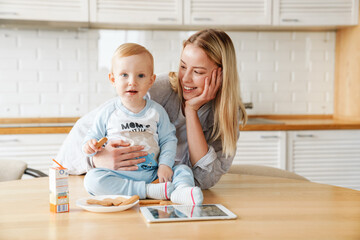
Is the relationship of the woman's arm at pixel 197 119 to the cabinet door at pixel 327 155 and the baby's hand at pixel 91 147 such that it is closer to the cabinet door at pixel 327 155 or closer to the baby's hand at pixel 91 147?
the baby's hand at pixel 91 147

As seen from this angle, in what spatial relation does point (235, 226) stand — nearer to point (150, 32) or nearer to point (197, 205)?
point (197, 205)

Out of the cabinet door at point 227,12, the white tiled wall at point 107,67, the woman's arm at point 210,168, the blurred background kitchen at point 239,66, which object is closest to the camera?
the woman's arm at point 210,168

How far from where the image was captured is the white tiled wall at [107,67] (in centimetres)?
386

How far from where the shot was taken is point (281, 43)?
421 centimetres

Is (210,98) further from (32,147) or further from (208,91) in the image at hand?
(32,147)

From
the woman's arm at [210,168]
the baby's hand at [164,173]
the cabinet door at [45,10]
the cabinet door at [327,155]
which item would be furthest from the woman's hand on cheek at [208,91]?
the cabinet door at [45,10]

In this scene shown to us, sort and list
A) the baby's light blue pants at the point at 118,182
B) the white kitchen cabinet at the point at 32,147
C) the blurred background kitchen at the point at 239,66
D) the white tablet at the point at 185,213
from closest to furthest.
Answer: the white tablet at the point at 185,213 → the baby's light blue pants at the point at 118,182 → the white kitchen cabinet at the point at 32,147 → the blurred background kitchen at the point at 239,66

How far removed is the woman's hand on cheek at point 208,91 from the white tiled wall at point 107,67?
8.03 feet

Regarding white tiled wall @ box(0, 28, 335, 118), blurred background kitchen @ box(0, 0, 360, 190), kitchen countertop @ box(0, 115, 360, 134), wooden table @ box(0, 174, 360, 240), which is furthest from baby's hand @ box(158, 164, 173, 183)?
white tiled wall @ box(0, 28, 335, 118)

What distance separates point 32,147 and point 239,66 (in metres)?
2.01

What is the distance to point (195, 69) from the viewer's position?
1.66 m

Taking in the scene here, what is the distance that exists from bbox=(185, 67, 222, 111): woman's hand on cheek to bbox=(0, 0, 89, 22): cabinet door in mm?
2196

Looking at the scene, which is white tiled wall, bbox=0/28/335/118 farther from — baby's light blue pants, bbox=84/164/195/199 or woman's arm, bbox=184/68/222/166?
baby's light blue pants, bbox=84/164/195/199

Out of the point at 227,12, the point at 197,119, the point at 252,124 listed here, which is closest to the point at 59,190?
the point at 197,119
